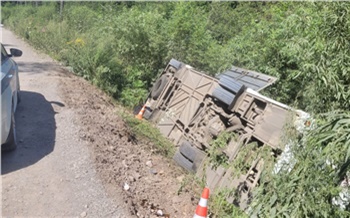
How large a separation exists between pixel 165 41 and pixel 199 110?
4.68m

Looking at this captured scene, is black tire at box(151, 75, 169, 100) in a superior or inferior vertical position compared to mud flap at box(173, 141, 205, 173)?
superior

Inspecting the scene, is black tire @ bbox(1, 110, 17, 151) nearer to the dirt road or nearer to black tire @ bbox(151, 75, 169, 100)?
the dirt road

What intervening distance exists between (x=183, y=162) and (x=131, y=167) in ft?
5.36

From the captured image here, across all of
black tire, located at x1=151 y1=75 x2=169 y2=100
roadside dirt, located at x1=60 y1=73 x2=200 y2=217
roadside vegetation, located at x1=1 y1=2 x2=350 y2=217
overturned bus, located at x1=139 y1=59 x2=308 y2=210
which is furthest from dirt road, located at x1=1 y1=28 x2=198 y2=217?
black tire, located at x1=151 y1=75 x2=169 y2=100

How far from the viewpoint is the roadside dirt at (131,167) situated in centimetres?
553

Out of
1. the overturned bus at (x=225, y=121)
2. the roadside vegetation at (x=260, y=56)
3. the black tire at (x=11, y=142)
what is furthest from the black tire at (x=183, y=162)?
the black tire at (x=11, y=142)

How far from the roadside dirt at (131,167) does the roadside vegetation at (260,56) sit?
2.37ft

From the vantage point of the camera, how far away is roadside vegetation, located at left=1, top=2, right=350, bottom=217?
9.57 feet

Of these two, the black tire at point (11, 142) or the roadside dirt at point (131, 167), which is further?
Result: the roadside dirt at point (131, 167)

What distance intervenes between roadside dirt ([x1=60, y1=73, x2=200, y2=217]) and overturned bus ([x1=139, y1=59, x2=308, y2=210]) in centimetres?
64

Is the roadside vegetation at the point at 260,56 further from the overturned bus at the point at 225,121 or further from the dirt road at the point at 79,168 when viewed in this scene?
the dirt road at the point at 79,168

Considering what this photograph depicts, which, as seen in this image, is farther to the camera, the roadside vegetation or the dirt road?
the dirt road

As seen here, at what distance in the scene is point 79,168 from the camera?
546 cm

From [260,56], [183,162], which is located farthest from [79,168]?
[260,56]
